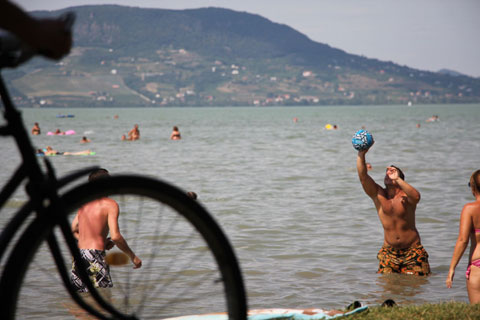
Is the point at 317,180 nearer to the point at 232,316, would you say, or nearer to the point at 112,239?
the point at 112,239

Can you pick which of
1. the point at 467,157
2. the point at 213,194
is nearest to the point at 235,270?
the point at 213,194

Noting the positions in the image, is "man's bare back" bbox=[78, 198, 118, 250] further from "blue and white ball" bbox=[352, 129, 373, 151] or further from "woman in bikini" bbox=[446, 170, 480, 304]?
"woman in bikini" bbox=[446, 170, 480, 304]

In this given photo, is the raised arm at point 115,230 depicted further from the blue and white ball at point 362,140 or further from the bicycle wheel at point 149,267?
the blue and white ball at point 362,140

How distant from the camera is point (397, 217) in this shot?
26.8ft

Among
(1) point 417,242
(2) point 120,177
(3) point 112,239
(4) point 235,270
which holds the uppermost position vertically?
(2) point 120,177

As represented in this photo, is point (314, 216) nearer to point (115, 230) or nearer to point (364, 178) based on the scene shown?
point (364, 178)

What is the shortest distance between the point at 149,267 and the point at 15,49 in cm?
111

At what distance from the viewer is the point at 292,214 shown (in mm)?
14688

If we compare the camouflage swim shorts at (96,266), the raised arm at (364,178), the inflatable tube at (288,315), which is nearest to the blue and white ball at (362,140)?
the raised arm at (364,178)

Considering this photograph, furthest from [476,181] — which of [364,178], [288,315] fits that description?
[288,315]

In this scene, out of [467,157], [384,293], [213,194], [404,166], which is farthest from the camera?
[467,157]

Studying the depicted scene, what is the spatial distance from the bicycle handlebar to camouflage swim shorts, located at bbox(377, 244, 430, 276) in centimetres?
721

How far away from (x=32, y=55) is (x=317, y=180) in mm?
20503

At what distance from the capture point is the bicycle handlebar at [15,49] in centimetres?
201
